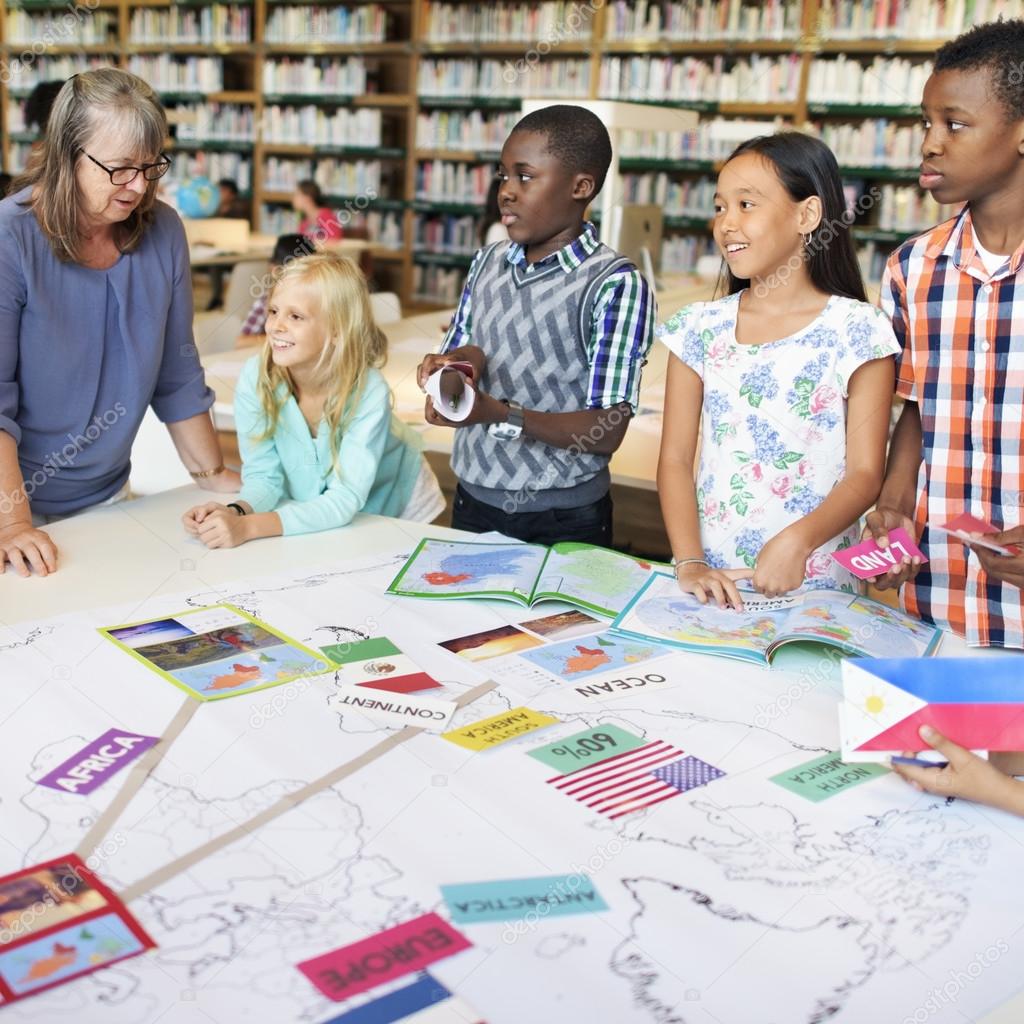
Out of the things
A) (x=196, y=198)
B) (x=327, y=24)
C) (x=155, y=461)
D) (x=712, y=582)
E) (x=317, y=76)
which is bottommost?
(x=155, y=461)

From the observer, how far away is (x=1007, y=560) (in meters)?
1.37

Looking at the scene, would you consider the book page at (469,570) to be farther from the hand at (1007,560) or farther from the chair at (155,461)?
the chair at (155,461)

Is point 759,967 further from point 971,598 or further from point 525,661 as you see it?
point 971,598

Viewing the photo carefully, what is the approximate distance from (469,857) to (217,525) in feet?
2.92

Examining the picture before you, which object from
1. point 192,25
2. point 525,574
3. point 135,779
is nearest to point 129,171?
point 525,574

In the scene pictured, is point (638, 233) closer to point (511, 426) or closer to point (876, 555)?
point (511, 426)

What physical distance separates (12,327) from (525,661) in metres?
0.91

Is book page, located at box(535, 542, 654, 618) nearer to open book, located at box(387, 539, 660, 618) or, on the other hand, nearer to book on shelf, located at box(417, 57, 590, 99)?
open book, located at box(387, 539, 660, 618)

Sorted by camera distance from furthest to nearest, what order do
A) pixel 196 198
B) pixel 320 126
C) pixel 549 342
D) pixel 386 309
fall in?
1. pixel 320 126
2. pixel 196 198
3. pixel 386 309
4. pixel 549 342

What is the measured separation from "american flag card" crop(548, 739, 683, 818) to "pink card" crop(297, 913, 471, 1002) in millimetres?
230

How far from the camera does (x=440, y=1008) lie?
80 centimetres

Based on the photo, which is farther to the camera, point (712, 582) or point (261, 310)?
point (261, 310)

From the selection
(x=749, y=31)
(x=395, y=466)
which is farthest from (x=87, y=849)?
(x=749, y=31)

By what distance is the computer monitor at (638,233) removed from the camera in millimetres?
4082
